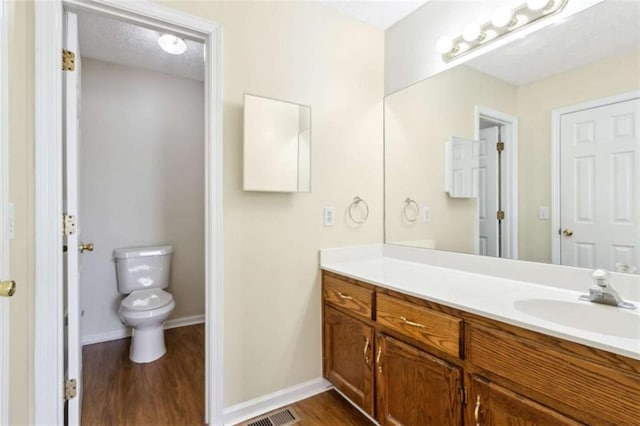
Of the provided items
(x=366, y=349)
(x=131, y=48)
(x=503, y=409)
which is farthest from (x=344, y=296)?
(x=131, y=48)

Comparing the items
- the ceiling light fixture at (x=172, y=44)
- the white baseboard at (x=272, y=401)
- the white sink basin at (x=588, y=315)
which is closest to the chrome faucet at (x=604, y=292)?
the white sink basin at (x=588, y=315)

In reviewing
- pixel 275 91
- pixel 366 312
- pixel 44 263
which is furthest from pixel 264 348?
pixel 275 91

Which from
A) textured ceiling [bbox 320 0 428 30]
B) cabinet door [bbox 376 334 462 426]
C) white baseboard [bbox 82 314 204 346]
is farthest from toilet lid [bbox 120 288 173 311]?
textured ceiling [bbox 320 0 428 30]

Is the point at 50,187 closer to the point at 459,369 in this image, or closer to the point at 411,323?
the point at 411,323

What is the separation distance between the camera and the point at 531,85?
148cm

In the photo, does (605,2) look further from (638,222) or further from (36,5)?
(36,5)

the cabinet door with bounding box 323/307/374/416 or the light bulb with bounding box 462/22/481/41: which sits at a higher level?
the light bulb with bounding box 462/22/481/41

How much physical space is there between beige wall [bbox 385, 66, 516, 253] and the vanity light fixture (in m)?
0.12

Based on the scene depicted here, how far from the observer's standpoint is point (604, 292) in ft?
3.62

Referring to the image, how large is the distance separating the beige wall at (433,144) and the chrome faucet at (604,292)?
0.60m

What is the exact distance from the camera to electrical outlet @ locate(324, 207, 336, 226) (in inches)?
76.2

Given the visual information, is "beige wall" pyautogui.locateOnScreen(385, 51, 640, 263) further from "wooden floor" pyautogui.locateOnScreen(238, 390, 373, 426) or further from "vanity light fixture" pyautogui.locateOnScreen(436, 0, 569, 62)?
"wooden floor" pyautogui.locateOnScreen(238, 390, 373, 426)

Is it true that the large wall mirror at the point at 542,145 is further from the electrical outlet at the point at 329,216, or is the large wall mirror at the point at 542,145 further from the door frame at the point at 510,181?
the electrical outlet at the point at 329,216

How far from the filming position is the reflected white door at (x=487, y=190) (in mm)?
1626
